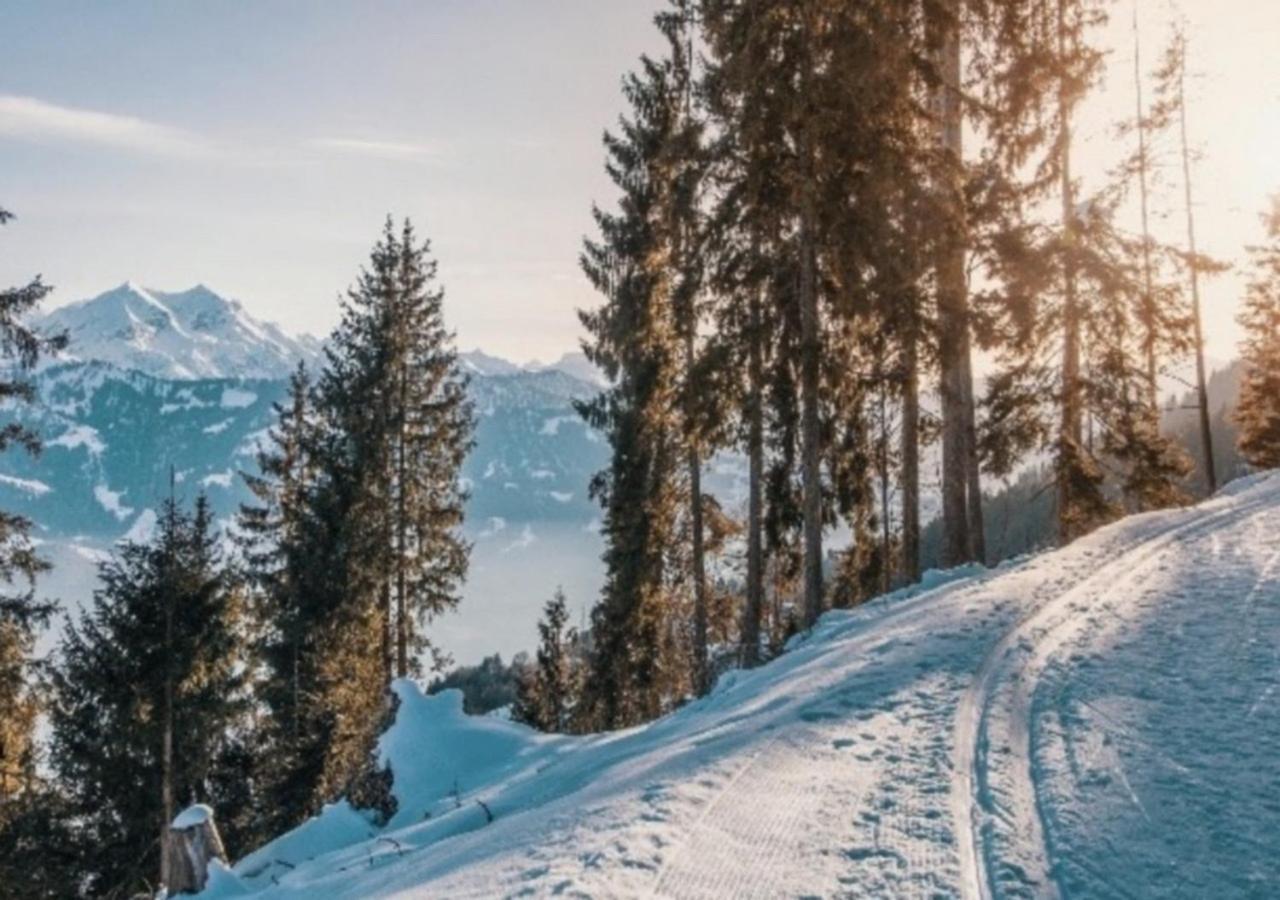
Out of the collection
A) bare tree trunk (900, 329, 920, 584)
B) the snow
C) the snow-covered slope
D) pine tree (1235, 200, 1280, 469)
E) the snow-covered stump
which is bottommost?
the snow-covered stump

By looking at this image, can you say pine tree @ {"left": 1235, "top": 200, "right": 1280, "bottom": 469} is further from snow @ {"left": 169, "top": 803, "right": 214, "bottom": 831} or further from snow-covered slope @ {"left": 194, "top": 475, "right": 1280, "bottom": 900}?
snow @ {"left": 169, "top": 803, "right": 214, "bottom": 831}

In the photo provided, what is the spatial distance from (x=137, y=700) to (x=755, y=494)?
14729 mm

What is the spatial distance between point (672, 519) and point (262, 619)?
1252 centimetres

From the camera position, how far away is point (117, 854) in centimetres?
2084

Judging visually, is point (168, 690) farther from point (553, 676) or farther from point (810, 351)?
point (553, 676)

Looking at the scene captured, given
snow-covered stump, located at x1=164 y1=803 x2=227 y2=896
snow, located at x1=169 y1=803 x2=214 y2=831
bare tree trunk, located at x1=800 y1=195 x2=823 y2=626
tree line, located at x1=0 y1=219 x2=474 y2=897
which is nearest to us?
snow-covered stump, located at x1=164 y1=803 x2=227 y2=896

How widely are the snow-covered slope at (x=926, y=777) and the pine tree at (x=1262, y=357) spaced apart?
21.4 metres

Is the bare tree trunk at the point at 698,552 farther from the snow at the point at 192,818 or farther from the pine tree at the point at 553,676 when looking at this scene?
the pine tree at the point at 553,676

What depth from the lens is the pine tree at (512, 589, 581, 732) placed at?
3794 centimetres

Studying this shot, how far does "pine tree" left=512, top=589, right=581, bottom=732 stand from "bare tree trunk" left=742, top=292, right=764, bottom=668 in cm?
1860

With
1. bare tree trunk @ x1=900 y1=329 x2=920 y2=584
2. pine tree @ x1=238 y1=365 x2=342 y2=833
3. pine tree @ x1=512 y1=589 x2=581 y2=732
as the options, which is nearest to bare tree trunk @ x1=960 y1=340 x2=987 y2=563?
bare tree trunk @ x1=900 y1=329 x2=920 y2=584

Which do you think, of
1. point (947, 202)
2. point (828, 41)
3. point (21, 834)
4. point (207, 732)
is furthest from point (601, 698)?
point (828, 41)

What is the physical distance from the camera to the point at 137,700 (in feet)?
65.5

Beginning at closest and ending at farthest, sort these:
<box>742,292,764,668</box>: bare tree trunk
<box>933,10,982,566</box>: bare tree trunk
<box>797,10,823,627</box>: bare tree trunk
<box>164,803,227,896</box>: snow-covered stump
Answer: <box>164,803,227,896</box>: snow-covered stump → <box>797,10,823,627</box>: bare tree trunk → <box>933,10,982,566</box>: bare tree trunk → <box>742,292,764,668</box>: bare tree trunk
